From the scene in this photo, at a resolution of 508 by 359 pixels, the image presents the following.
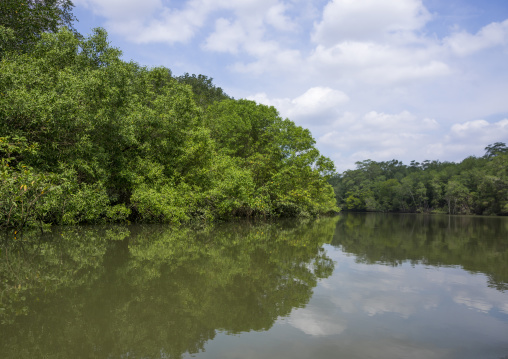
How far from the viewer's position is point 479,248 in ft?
41.8

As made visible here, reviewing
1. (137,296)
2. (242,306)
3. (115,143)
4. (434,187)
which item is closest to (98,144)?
(115,143)

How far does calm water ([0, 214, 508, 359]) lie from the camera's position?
3756mm

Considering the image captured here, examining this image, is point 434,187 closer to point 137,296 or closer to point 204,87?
point 204,87

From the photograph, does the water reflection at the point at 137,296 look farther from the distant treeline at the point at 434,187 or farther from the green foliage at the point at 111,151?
the distant treeline at the point at 434,187

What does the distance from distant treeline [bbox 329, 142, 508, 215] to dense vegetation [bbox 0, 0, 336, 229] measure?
50337 millimetres

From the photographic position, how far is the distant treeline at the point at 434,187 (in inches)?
2430

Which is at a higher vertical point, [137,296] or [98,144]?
[98,144]

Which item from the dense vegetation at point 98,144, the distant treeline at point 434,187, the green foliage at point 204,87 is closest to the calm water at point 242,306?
the dense vegetation at point 98,144

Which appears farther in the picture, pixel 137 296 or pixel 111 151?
pixel 111 151

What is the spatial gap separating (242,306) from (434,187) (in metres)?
84.2

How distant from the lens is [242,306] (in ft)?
16.8

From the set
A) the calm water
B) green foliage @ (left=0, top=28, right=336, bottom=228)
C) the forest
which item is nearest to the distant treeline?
the forest

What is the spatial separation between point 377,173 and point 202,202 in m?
102

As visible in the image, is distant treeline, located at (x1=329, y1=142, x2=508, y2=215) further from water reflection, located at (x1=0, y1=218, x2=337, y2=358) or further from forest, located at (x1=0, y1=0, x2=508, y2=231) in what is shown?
water reflection, located at (x1=0, y1=218, x2=337, y2=358)
